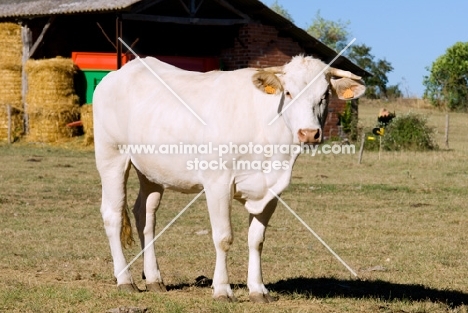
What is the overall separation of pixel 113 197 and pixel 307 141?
2464 mm

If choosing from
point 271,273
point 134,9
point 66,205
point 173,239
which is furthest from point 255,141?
point 134,9

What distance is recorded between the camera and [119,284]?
850cm

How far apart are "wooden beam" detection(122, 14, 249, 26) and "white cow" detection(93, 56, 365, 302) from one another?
19678 millimetres

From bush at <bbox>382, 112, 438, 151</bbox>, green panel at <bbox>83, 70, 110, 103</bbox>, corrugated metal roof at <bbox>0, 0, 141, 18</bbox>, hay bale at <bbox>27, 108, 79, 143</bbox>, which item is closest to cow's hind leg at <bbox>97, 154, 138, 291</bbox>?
corrugated metal roof at <bbox>0, 0, 141, 18</bbox>

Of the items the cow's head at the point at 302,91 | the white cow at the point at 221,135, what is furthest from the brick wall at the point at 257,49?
the cow's head at the point at 302,91

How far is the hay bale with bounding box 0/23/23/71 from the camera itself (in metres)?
30.8

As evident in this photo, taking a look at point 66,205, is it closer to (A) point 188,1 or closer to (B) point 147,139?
(B) point 147,139

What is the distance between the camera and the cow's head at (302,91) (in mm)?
7336

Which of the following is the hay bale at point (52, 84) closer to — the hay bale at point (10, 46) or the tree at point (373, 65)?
the hay bale at point (10, 46)

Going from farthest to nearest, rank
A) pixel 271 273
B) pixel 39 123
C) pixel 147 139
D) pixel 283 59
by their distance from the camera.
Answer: pixel 283 59 → pixel 39 123 → pixel 271 273 → pixel 147 139

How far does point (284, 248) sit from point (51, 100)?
20.0 metres

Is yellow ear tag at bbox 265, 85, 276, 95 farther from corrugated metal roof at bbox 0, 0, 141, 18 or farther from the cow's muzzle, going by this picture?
corrugated metal roof at bbox 0, 0, 141, 18

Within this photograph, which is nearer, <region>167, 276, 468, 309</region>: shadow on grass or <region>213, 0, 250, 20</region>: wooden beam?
<region>167, 276, 468, 309</region>: shadow on grass

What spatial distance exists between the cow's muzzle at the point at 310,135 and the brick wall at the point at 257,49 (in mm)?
24826
